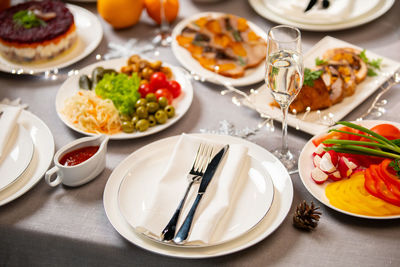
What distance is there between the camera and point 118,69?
2.01 m

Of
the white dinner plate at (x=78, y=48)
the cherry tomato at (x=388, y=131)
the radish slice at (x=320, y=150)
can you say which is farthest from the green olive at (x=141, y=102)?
the cherry tomato at (x=388, y=131)

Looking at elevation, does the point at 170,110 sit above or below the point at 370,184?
below

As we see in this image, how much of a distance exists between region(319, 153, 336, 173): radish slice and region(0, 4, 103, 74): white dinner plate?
123 cm

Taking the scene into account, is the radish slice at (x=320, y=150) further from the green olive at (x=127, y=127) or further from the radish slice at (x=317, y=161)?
the green olive at (x=127, y=127)

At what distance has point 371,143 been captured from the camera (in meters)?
1.34

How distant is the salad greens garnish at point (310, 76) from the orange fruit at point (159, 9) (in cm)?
82

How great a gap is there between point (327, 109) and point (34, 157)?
104cm

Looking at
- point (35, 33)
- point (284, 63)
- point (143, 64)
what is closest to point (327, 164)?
point (284, 63)

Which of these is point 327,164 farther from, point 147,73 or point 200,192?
point 147,73

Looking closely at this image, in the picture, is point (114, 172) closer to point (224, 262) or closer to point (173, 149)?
point (173, 149)

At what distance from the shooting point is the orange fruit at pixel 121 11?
2.22 m

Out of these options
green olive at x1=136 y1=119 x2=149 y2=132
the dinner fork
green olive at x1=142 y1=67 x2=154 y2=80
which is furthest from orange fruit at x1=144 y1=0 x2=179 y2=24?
the dinner fork

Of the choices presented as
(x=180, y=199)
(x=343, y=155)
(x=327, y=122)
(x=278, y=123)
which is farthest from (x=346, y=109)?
(x=180, y=199)

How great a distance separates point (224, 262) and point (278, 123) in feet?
2.10
